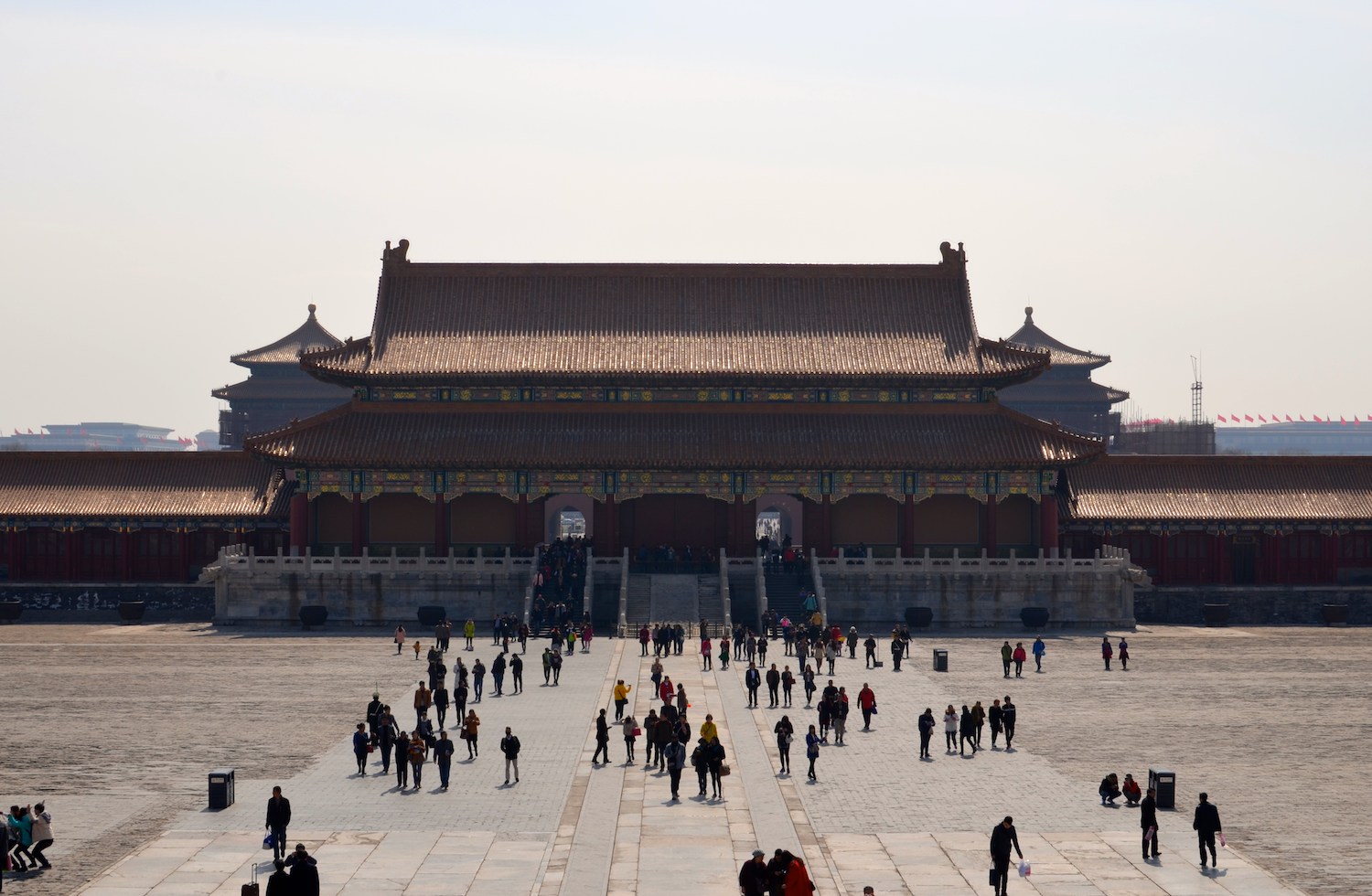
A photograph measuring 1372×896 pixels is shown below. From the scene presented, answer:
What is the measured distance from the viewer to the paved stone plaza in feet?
83.6

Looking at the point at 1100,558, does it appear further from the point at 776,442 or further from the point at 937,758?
the point at 937,758

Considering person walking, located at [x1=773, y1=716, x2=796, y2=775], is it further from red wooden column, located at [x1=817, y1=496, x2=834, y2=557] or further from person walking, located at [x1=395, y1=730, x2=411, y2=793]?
red wooden column, located at [x1=817, y1=496, x2=834, y2=557]

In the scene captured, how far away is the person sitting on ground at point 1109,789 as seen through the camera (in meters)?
30.1

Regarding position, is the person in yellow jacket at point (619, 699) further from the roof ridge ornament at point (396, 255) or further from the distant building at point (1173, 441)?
the distant building at point (1173, 441)

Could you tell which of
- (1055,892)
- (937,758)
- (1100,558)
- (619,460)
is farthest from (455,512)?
(1055,892)

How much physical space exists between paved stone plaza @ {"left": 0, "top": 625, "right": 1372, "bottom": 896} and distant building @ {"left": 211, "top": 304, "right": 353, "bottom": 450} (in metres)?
75.9

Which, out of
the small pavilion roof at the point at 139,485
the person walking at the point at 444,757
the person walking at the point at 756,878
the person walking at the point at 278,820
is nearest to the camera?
the person walking at the point at 756,878

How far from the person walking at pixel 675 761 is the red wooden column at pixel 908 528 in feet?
120

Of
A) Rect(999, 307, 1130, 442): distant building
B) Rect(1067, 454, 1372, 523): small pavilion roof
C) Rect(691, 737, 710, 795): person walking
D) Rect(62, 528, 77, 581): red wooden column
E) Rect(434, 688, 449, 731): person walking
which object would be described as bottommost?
Rect(691, 737, 710, 795): person walking

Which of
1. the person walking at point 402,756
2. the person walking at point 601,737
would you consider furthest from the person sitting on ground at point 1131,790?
the person walking at point 402,756

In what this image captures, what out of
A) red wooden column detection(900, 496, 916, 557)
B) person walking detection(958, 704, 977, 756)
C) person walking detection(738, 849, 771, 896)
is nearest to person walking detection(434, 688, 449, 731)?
person walking detection(958, 704, 977, 756)

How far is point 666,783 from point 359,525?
37660mm

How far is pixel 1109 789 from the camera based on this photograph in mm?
30172

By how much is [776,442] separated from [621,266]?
565 inches
